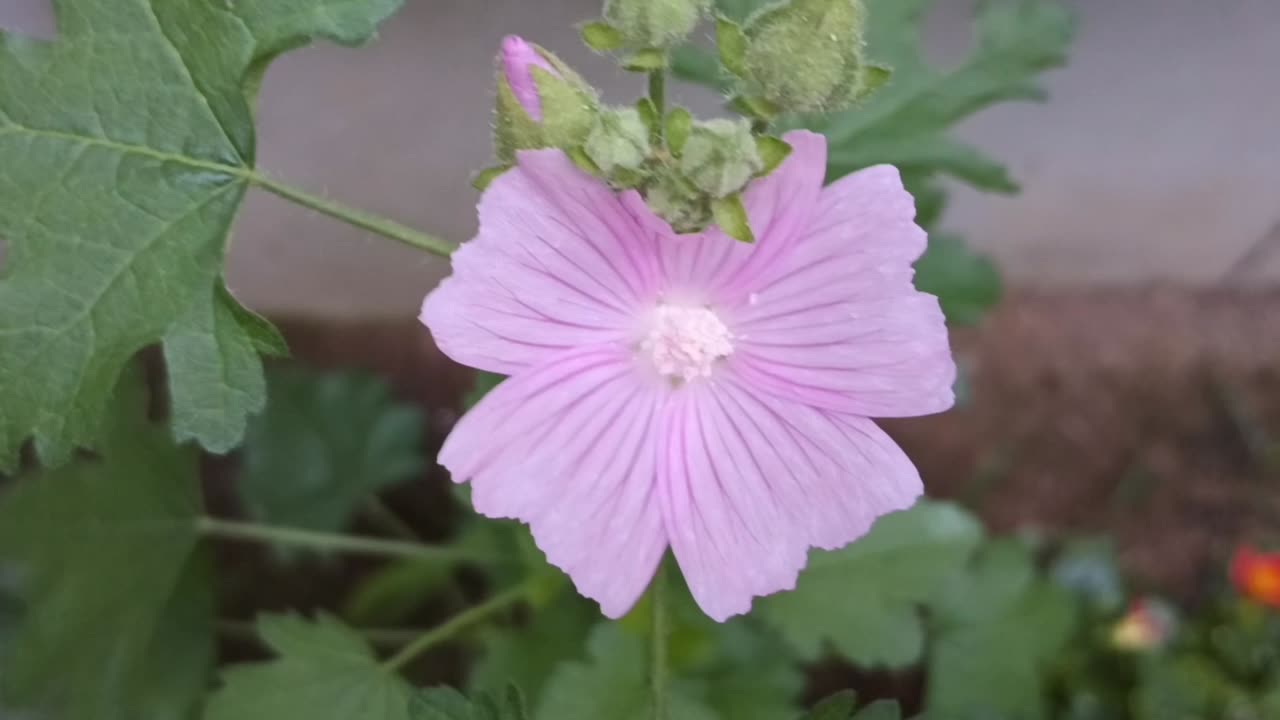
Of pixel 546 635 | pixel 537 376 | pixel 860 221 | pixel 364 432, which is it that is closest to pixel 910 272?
pixel 860 221

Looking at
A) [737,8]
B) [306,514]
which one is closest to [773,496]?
[737,8]

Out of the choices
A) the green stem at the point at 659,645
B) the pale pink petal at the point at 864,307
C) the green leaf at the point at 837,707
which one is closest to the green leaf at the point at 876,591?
the green stem at the point at 659,645

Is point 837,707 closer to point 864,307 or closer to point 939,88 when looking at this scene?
point 864,307

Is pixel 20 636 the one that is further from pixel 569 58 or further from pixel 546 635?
pixel 569 58

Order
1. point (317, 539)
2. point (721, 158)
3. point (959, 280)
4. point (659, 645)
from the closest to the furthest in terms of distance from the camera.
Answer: point (721, 158), point (659, 645), point (317, 539), point (959, 280)

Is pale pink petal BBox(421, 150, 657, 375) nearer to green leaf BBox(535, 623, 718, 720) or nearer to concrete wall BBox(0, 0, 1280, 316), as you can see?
green leaf BBox(535, 623, 718, 720)

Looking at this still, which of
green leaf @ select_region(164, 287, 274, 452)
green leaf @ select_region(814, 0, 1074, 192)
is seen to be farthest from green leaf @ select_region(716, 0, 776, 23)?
green leaf @ select_region(164, 287, 274, 452)

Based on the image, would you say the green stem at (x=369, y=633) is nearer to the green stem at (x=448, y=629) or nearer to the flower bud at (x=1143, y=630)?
the green stem at (x=448, y=629)

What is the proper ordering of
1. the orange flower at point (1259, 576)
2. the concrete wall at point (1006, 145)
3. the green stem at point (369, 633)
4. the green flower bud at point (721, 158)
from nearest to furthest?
the green flower bud at point (721, 158), the concrete wall at point (1006, 145), the green stem at point (369, 633), the orange flower at point (1259, 576)
